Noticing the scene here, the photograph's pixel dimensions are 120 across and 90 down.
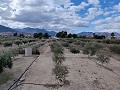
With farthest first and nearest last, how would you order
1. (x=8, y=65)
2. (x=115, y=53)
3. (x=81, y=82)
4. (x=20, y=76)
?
(x=115, y=53) < (x=8, y=65) < (x=20, y=76) < (x=81, y=82)

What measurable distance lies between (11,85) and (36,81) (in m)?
2.17

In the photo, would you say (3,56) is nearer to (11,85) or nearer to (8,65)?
(8,65)

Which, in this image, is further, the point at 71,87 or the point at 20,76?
the point at 20,76

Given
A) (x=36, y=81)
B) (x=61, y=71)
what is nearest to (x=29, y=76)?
(x=36, y=81)

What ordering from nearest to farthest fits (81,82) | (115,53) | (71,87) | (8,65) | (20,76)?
(71,87)
(81,82)
(20,76)
(8,65)
(115,53)

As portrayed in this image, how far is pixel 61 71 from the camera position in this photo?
15633 millimetres

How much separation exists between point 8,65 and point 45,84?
5.80m

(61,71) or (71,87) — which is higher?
(61,71)

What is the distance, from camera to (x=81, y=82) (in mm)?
17250

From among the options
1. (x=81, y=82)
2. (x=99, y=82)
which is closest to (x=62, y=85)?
(x=81, y=82)

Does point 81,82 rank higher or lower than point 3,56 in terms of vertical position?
lower

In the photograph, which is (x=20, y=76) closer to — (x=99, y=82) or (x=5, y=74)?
(x=5, y=74)

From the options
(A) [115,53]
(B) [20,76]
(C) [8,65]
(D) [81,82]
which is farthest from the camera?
(A) [115,53]

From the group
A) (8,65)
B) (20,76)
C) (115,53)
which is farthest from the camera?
(115,53)
